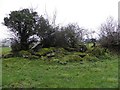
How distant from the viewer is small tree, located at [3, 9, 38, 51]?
A: 22.6m

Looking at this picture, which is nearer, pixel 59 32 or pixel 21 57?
→ pixel 21 57

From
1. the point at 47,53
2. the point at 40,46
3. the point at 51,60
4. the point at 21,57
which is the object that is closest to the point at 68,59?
the point at 51,60

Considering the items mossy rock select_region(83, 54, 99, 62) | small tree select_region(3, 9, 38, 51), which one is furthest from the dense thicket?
mossy rock select_region(83, 54, 99, 62)

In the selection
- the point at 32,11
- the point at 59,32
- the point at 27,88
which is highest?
the point at 32,11

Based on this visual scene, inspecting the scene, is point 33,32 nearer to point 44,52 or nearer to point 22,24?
point 22,24

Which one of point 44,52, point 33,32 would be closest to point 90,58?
point 44,52

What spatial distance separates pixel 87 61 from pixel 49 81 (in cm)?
720

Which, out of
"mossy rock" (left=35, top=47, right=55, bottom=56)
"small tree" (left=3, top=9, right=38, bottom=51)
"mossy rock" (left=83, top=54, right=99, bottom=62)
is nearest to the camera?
"mossy rock" (left=83, top=54, right=99, bottom=62)

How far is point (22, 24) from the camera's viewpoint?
22734 mm

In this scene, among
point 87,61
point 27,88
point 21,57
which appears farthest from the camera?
point 21,57

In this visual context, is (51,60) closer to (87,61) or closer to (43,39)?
(87,61)

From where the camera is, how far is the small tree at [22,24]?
22594 mm

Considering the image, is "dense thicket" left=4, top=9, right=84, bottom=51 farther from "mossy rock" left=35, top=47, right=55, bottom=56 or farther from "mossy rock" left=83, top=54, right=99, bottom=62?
"mossy rock" left=83, top=54, right=99, bottom=62

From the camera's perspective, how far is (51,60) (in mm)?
17531
